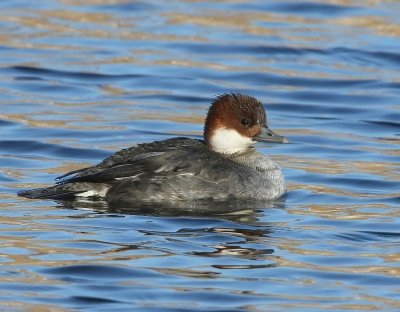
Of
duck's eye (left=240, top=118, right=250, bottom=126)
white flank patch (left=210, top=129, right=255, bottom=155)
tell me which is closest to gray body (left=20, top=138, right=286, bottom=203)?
white flank patch (left=210, top=129, right=255, bottom=155)

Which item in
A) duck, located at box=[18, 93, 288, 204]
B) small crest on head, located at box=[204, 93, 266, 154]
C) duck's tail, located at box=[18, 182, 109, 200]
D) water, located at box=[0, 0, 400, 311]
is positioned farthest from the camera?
small crest on head, located at box=[204, 93, 266, 154]

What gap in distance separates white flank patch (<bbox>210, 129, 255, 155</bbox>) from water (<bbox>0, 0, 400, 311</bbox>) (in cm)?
45

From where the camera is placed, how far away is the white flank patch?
1248 centimetres

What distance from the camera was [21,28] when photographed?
67.8ft

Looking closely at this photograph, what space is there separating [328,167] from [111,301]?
538 cm

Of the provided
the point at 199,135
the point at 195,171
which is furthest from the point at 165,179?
the point at 199,135

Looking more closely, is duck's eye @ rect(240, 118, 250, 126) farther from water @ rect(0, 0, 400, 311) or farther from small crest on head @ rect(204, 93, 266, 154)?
water @ rect(0, 0, 400, 311)

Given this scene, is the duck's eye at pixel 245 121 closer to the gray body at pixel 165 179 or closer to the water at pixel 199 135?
the gray body at pixel 165 179

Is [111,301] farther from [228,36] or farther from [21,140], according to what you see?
[228,36]

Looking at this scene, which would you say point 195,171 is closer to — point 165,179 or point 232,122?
point 165,179

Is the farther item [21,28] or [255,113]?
[21,28]

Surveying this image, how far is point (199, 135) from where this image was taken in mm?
15422

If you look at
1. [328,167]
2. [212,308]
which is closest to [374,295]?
[212,308]

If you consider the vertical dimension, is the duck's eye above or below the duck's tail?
above
